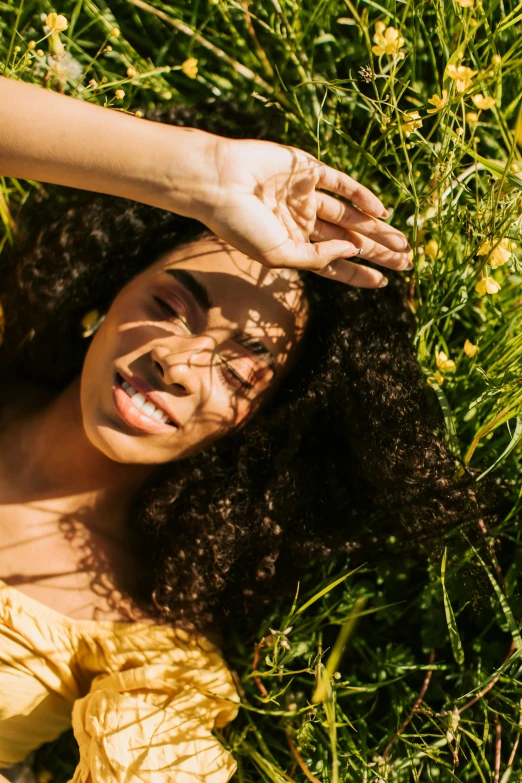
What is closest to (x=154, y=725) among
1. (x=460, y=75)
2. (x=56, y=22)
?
(x=460, y=75)

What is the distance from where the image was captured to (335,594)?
95.3 inches

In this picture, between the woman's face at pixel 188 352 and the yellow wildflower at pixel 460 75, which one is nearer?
the yellow wildflower at pixel 460 75

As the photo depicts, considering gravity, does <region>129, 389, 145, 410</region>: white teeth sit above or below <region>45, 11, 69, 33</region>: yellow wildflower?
below

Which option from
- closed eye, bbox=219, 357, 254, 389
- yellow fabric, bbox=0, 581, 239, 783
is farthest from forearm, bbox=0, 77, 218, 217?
yellow fabric, bbox=0, 581, 239, 783

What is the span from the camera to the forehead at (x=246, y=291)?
188cm

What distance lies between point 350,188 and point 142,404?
0.81 metres

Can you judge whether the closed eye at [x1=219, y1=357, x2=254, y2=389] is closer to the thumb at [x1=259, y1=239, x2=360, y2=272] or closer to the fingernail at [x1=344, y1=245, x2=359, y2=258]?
the thumb at [x1=259, y1=239, x2=360, y2=272]

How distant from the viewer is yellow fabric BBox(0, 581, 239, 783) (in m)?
1.93

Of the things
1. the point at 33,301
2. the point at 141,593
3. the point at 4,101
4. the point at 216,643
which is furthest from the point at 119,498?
the point at 4,101

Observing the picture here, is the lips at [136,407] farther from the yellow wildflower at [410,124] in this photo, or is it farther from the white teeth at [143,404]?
the yellow wildflower at [410,124]

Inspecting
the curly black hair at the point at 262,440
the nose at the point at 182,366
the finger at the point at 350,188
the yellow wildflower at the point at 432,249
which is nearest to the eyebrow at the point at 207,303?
the nose at the point at 182,366

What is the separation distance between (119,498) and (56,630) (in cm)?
47

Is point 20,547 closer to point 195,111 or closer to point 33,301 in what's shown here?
point 33,301

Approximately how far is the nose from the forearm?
384mm
